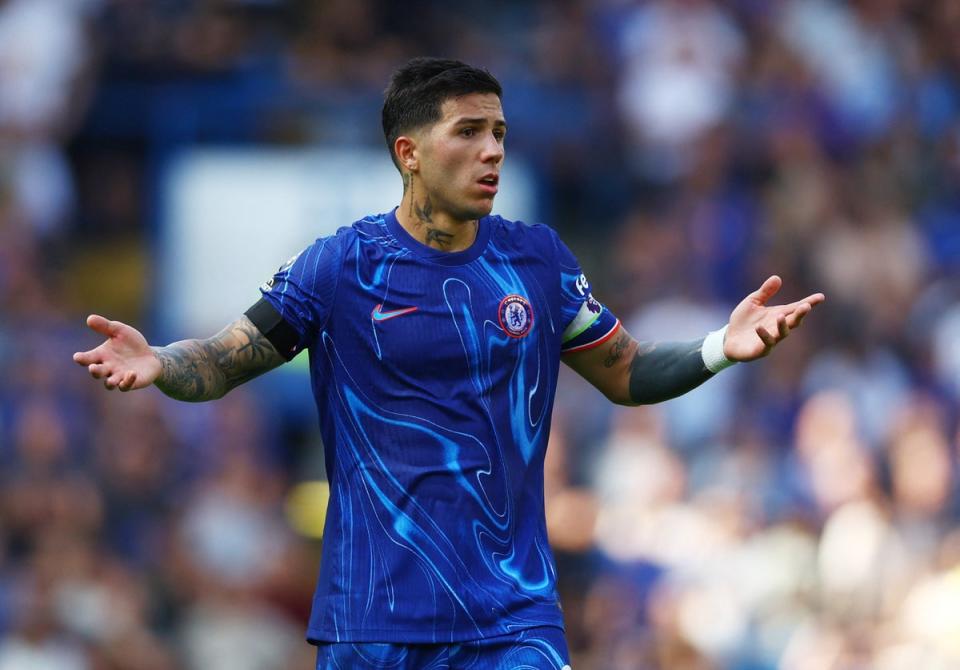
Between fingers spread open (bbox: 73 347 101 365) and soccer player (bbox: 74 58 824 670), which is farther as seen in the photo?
soccer player (bbox: 74 58 824 670)

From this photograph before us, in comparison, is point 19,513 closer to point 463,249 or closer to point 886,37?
point 463,249

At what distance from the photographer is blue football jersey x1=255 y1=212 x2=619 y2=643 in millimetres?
5262

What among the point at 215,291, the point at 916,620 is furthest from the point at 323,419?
the point at 215,291

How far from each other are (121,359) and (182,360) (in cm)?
21

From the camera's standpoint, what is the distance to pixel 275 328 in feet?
18.0

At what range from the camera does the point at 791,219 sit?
12.2m

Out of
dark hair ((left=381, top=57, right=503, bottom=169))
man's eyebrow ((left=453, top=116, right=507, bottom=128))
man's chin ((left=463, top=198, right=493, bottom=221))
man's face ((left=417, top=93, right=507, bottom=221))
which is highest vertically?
dark hair ((left=381, top=57, right=503, bottom=169))

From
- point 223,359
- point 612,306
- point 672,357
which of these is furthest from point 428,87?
point 612,306

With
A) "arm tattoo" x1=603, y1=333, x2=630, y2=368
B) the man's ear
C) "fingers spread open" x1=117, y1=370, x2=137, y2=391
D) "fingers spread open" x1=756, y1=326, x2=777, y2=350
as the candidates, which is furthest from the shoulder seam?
"fingers spread open" x1=756, y1=326, x2=777, y2=350

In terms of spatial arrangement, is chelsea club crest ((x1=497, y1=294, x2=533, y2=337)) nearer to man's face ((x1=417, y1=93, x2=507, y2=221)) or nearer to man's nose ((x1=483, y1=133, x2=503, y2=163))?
man's face ((x1=417, y1=93, x2=507, y2=221))

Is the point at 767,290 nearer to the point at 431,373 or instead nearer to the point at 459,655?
the point at 431,373

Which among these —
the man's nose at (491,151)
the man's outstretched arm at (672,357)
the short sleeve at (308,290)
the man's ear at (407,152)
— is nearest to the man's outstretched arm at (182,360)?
the short sleeve at (308,290)

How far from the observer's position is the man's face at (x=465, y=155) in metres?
5.49

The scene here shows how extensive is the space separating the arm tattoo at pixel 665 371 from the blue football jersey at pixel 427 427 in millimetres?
369
